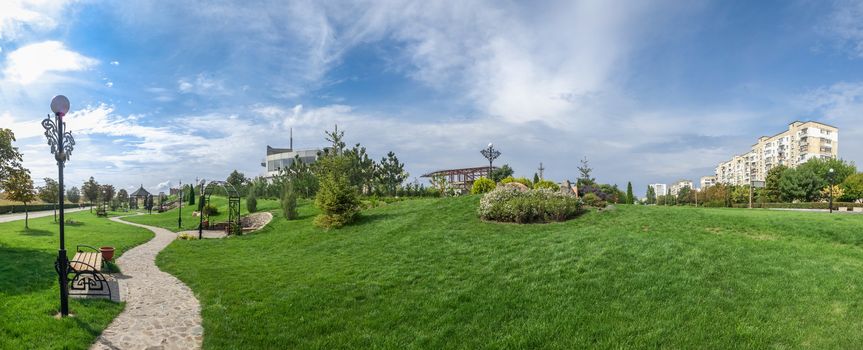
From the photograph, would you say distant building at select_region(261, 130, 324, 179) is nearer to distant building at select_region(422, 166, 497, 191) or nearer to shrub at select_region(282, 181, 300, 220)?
distant building at select_region(422, 166, 497, 191)

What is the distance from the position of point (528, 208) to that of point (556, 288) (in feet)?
25.5

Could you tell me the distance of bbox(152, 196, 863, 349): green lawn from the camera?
20.8 feet

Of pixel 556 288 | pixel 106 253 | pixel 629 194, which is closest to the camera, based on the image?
pixel 556 288

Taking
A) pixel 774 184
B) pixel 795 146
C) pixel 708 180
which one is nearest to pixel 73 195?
pixel 774 184

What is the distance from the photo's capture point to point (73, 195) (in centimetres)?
8475

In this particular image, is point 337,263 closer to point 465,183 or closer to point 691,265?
point 691,265

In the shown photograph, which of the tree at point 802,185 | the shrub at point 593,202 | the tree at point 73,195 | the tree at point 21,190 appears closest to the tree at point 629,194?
the shrub at point 593,202

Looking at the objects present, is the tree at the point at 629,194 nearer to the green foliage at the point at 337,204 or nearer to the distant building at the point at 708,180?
the green foliage at the point at 337,204

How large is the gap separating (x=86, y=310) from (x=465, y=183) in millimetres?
42269

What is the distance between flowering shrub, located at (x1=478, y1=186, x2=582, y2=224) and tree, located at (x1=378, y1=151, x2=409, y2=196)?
26824 mm

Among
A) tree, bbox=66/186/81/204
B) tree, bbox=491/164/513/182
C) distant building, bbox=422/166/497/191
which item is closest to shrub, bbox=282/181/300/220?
distant building, bbox=422/166/497/191

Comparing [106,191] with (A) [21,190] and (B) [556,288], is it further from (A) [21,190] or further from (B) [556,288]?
(B) [556,288]

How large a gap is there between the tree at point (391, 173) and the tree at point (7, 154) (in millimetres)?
28629

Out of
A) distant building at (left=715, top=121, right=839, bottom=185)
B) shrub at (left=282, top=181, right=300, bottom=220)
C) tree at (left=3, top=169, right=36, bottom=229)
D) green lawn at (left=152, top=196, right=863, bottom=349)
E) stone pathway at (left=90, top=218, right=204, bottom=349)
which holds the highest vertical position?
distant building at (left=715, top=121, right=839, bottom=185)
